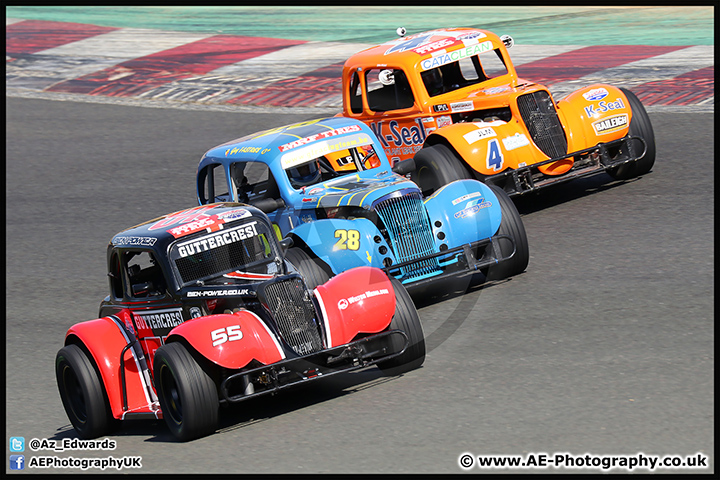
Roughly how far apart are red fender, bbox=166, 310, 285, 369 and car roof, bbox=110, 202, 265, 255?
0.87 metres

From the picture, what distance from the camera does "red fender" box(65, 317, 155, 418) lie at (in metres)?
7.15

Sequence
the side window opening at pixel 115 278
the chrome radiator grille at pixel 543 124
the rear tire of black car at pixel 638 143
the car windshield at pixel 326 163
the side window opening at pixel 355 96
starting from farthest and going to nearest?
1. the side window opening at pixel 355 96
2. the rear tire of black car at pixel 638 143
3. the chrome radiator grille at pixel 543 124
4. the car windshield at pixel 326 163
5. the side window opening at pixel 115 278

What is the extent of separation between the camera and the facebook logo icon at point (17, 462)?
6.54 m

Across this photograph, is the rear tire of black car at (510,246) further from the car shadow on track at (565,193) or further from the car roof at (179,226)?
the car roof at (179,226)

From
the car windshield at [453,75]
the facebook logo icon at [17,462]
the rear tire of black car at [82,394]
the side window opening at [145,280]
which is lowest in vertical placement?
the facebook logo icon at [17,462]

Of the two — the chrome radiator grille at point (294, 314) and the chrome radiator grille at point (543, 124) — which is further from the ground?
the chrome radiator grille at point (543, 124)

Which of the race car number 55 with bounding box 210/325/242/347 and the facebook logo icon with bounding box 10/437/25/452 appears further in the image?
the facebook logo icon with bounding box 10/437/25/452

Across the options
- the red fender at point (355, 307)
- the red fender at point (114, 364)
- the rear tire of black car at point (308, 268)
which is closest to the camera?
the red fender at point (355, 307)

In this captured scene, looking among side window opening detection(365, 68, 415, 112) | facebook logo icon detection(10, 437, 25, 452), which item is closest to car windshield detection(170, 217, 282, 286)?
facebook logo icon detection(10, 437, 25, 452)

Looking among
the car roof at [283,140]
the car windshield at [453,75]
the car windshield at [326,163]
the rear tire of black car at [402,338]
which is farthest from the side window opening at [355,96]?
the rear tire of black car at [402,338]

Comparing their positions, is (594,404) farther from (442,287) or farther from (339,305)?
(442,287)

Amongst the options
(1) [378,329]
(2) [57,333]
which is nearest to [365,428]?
(1) [378,329]

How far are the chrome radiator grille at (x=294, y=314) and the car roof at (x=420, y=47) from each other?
5583mm

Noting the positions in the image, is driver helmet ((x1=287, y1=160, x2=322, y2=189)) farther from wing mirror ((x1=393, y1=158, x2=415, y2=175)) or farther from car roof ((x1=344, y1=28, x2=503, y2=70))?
car roof ((x1=344, y1=28, x2=503, y2=70))
